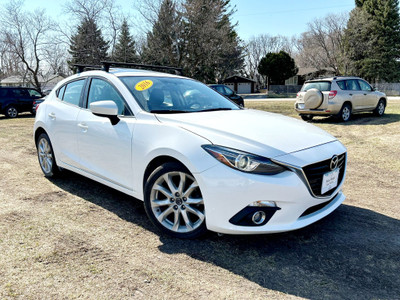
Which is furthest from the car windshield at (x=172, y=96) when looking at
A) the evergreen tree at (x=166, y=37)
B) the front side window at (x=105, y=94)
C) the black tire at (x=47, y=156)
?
the evergreen tree at (x=166, y=37)

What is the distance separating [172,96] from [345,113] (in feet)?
33.4

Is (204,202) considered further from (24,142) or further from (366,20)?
(366,20)

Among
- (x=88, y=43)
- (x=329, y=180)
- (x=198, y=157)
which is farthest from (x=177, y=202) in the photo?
(x=88, y=43)

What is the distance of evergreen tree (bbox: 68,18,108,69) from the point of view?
2891 cm

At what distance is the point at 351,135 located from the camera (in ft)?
30.5

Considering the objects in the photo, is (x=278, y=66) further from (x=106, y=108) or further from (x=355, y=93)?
(x=106, y=108)

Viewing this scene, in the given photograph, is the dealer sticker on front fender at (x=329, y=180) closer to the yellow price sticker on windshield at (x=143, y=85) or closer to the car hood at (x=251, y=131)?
the car hood at (x=251, y=131)

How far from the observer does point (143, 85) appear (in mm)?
3672

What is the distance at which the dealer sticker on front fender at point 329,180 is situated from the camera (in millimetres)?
2889

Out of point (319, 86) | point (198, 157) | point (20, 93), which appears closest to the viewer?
point (198, 157)

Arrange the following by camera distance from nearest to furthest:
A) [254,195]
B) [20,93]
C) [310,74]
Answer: [254,195] < [20,93] < [310,74]

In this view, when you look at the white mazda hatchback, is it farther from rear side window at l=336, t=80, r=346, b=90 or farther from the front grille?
rear side window at l=336, t=80, r=346, b=90

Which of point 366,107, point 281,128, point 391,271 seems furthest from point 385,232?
point 366,107

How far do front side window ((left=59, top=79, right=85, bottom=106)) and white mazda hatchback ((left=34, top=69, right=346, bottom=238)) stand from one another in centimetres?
6
